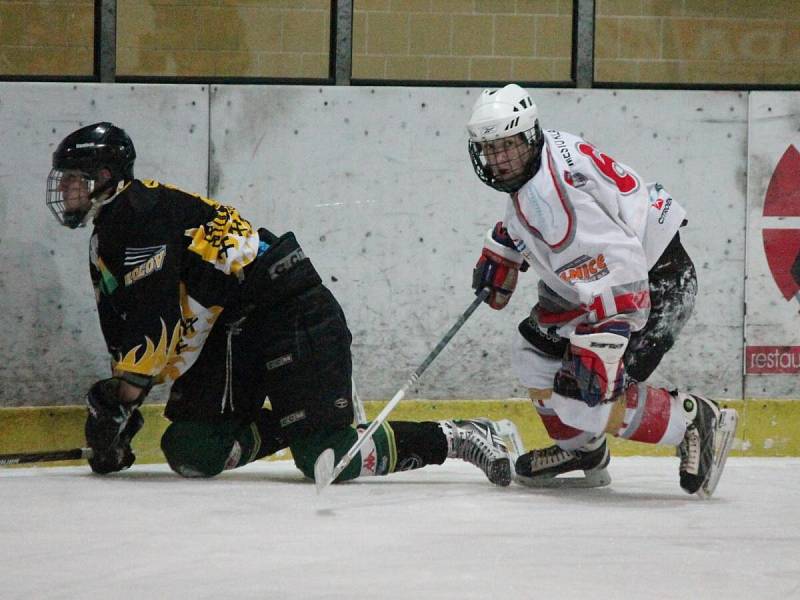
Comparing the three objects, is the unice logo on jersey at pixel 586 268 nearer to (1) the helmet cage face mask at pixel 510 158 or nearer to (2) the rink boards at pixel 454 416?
(1) the helmet cage face mask at pixel 510 158

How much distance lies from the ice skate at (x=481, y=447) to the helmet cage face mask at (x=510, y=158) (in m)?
0.71

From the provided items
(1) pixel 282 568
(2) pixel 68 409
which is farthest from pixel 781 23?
(1) pixel 282 568

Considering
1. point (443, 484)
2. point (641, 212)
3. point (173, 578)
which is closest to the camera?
point (173, 578)

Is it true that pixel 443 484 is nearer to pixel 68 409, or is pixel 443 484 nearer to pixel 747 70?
pixel 68 409

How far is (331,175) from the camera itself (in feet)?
14.9

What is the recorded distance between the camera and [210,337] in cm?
385

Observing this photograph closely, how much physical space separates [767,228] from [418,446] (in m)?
1.59

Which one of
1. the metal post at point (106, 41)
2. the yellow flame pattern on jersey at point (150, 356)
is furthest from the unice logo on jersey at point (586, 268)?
the metal post at point (106, 41)

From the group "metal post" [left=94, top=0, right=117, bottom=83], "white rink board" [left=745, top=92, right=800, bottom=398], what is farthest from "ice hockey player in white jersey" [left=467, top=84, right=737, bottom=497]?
"metal post" [left=94, top=0, right=117, bottom=83]

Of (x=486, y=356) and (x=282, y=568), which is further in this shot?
(x=486, y=356)

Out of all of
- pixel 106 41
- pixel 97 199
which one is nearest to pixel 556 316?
pixel 97 199

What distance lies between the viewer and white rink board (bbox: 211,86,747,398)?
4500 mm

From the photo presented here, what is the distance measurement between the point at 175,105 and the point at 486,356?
4.17ft

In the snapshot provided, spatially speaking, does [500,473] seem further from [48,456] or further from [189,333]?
[48,456]
